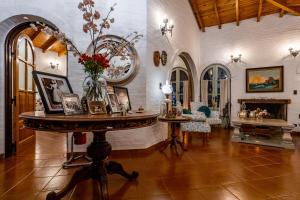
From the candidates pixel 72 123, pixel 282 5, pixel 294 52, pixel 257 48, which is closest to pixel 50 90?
pixel 72 123

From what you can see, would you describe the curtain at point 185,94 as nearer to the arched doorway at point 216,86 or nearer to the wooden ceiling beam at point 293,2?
the arched doorway at point 216,86

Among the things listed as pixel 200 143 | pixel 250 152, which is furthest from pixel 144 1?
pixel 250 152

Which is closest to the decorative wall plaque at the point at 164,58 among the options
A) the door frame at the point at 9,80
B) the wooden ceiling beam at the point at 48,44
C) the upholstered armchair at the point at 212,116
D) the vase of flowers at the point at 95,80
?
the upholstered armchair at the point at 212,116

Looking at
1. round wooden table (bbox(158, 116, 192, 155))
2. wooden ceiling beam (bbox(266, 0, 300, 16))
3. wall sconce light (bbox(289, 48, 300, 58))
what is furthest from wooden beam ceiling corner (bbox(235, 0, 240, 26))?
round wooden table (bbox(158, 116, 192, 155))

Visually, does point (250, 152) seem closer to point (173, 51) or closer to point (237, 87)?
point (173, 51)

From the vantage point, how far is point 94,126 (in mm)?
1534

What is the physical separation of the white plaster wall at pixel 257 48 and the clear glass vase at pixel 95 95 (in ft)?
19.4

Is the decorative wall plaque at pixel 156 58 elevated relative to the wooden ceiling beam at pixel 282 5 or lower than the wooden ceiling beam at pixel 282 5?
lower

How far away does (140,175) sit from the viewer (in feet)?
8.25

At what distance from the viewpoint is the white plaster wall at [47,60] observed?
24.8 ft

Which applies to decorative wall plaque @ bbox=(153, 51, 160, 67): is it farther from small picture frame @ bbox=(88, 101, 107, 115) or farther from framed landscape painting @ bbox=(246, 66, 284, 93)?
framed landscape painting @ bbox=(246, 66, 284, 93)

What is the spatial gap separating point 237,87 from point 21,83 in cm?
652

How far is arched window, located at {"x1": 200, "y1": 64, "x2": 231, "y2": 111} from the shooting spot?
22.3ft

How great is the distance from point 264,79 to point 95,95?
6.19 m
